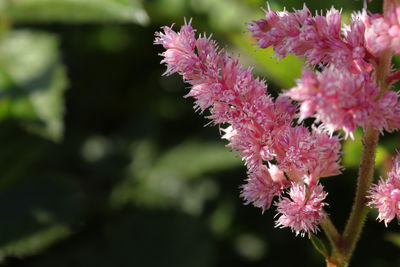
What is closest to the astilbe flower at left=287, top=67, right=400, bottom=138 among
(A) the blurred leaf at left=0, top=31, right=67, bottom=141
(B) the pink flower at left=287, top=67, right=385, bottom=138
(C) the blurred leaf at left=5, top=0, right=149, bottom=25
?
(B) the pink flower at left=287, top=67, right=385, bottom=138

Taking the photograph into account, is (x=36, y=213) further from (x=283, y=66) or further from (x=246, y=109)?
(x=246, y=109)

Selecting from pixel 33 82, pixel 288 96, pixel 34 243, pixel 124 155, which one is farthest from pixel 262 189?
pixel 124 155

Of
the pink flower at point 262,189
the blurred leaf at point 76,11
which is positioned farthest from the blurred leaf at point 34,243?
the pink flower at point 262,189

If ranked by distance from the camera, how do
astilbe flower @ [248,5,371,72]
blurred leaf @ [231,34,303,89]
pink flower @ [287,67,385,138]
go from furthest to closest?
blurred leaf @ [231,34,303,89] → astilbe flower @ [248,5,371,72] → pink flower @ [287,67,385,138]

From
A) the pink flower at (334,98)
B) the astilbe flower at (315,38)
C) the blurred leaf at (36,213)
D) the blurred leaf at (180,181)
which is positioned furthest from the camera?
the blurred leaf at (180,181)

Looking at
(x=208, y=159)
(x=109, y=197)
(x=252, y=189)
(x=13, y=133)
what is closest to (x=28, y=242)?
→ (x=13, y=133)

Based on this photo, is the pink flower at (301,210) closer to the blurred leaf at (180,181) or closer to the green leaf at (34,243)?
the green leaf at (34,243)

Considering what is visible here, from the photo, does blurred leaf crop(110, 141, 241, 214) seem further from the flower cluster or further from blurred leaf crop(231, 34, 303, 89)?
the flower cluster
